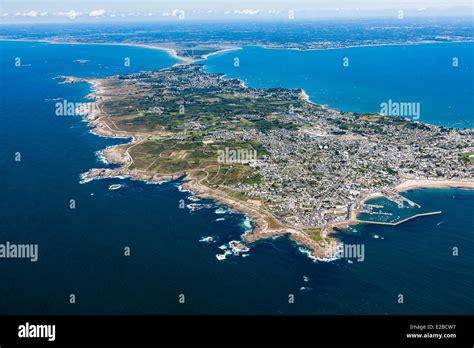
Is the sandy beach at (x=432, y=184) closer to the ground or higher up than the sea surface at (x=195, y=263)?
higher up

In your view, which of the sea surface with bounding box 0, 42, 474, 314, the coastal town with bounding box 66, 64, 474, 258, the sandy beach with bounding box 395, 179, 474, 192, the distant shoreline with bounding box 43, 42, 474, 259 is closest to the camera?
the sea surface with bounding box 0, 42, 474, 314

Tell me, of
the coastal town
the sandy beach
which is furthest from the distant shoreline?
the coastal town

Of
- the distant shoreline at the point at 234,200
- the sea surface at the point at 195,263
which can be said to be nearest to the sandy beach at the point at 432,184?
the distant shoreline at the point at 234,200

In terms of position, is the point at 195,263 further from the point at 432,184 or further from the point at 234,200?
the point at 432,184

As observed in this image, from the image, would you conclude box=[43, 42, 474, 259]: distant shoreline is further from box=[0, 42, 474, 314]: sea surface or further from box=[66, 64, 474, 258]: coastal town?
box=[0, 42, 474, 314]: sea surface

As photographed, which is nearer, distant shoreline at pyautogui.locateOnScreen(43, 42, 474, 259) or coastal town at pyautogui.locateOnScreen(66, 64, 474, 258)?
distant shoreline at pyautogui.locateOnScreen(43, 42, 474, 259)

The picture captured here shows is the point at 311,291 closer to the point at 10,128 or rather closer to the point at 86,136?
the point at 86,136

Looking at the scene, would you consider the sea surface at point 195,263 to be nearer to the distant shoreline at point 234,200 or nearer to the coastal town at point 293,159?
the distant shoreline at point 234,200

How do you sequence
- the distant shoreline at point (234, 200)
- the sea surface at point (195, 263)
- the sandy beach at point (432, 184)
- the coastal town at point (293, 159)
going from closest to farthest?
the sea surface at point (195, 263)
the distant shoreline at point (234, 200)
the coastal town at point (293, 159)
the sandy beach at point (432, 184)

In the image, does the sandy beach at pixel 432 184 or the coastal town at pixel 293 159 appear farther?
the sandy beach at pixel 432 184

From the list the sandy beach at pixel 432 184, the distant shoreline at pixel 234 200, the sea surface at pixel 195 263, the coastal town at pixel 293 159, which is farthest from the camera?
the sandy beach at pixel 432 184
